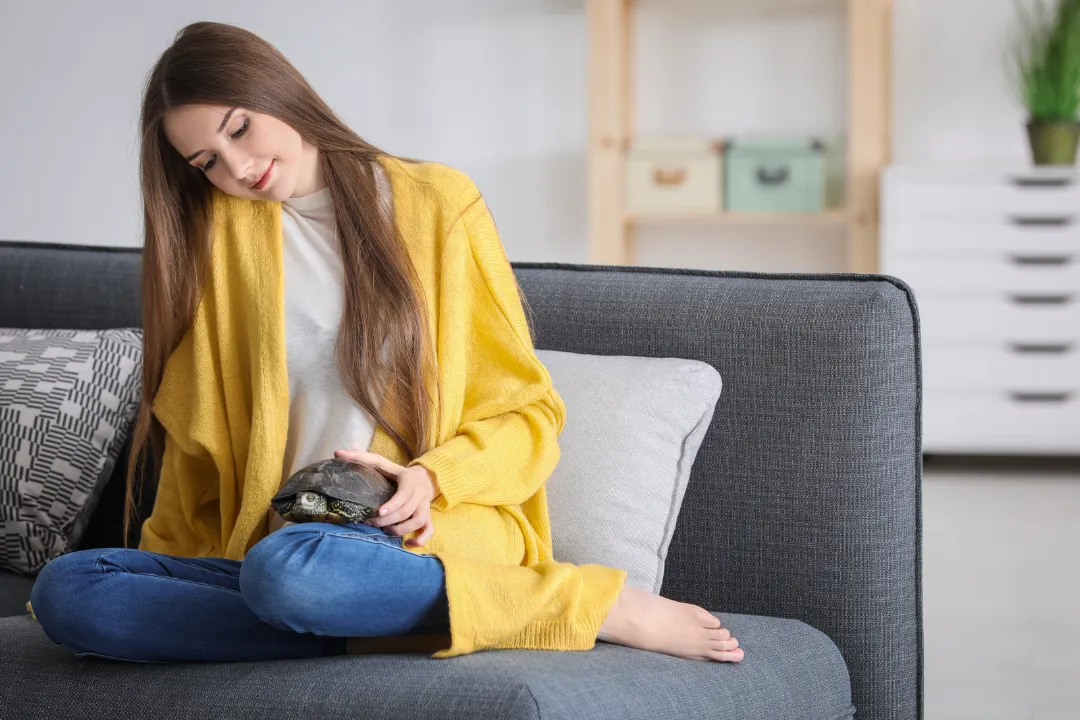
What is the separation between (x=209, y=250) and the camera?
149cm

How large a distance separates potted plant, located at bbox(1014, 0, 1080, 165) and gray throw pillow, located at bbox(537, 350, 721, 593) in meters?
2.82

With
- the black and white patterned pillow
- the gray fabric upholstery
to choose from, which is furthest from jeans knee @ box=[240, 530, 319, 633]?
the gray fabric upholstery

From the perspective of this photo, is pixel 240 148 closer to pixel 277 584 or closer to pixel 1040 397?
pixel 277 584

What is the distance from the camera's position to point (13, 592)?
1.62 meters

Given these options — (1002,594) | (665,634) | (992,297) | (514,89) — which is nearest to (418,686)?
(665,634)

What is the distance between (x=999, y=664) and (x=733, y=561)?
0.91m

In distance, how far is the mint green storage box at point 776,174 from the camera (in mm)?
4047

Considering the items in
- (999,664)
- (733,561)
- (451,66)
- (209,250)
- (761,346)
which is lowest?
(999,664)

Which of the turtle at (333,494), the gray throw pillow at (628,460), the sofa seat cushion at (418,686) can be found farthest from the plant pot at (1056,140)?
the turtle at (333,494)

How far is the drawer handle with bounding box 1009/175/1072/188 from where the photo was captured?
381 cm

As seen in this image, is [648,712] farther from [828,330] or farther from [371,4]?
[371,4]

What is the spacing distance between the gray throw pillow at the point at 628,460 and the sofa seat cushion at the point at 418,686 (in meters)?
0.18

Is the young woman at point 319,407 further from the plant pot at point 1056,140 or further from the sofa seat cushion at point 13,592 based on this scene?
the plant pot at point 1056,140

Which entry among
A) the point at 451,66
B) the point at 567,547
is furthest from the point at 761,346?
the point at 451,66
